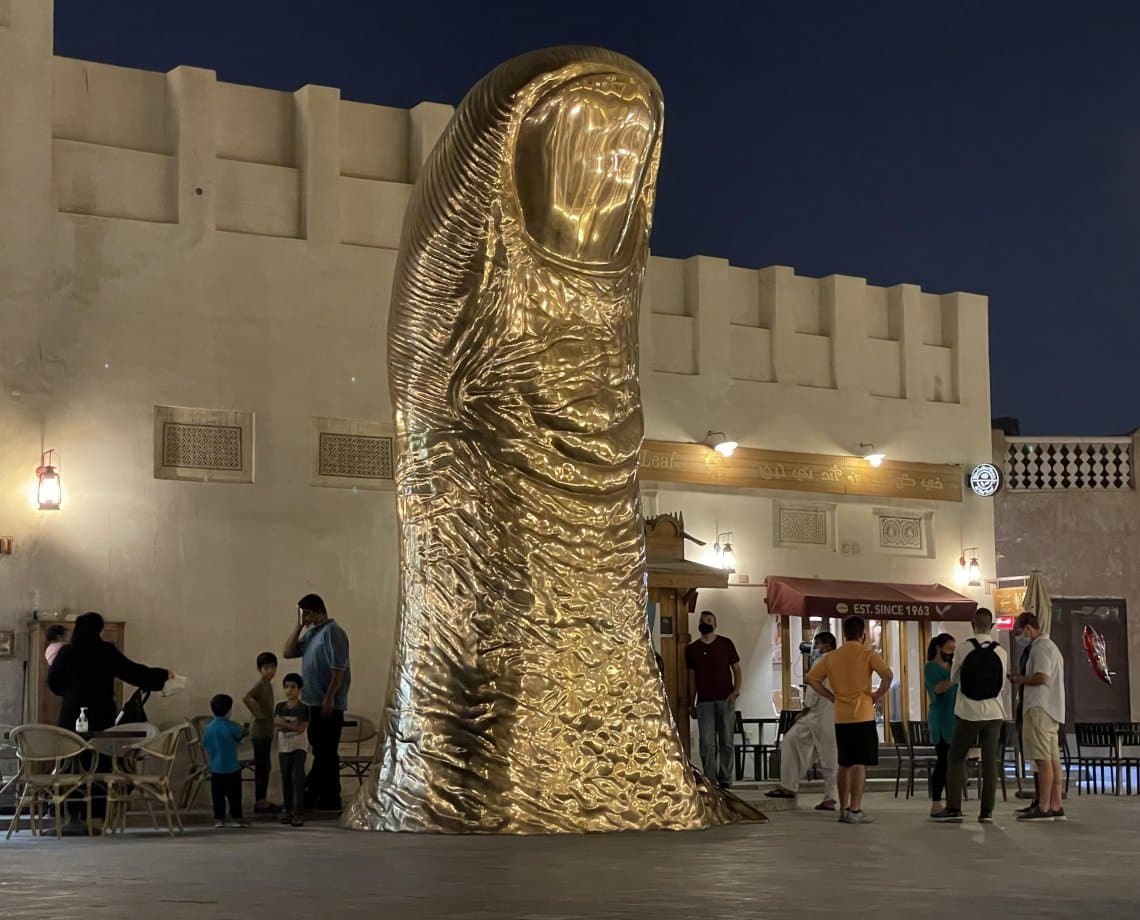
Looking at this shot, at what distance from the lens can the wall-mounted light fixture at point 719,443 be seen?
18391mm

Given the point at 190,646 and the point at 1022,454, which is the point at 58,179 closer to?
the point at 190,646

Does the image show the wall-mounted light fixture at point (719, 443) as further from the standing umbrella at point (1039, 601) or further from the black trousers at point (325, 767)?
the black trousers at point (325, 767)

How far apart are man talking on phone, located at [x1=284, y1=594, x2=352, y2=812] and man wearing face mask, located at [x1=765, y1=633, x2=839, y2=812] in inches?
126

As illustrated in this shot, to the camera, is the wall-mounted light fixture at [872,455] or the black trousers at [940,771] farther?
the wall-mounted light fixture at [872,455]

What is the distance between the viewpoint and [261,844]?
336 inches

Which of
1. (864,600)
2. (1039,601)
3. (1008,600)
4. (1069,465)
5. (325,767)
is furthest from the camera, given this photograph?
(1069,465)

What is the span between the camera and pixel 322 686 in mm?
11297

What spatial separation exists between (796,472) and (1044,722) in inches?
Result: 336

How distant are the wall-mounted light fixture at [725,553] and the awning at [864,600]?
489mm

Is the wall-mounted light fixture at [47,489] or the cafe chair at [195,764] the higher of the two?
the wall-mounted light fixture at [47,489]

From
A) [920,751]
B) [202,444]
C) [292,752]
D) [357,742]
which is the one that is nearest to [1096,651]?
[920,751]

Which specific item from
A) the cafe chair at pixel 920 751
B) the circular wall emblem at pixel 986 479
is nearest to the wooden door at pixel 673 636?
the cafe chair at pixel 920 751

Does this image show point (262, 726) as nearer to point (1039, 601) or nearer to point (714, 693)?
point (714, 693)

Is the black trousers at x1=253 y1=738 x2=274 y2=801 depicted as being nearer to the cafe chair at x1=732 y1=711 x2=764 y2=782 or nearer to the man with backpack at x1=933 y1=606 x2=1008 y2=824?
the man with backpack at x1=933 y1=606 x2=1008 y2=824
